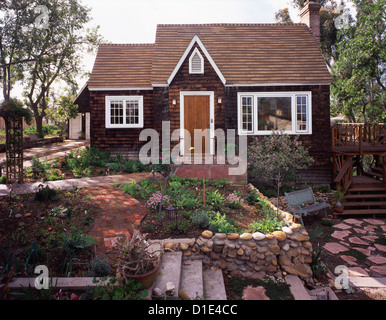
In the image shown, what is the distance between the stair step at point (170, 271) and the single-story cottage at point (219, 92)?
7.33 meters

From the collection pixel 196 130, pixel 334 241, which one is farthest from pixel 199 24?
pixel 334 241

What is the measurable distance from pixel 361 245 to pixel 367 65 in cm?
1187

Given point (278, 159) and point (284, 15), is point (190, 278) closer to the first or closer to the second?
point (278, 159)

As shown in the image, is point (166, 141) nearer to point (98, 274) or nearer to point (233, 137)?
point (233, 137)

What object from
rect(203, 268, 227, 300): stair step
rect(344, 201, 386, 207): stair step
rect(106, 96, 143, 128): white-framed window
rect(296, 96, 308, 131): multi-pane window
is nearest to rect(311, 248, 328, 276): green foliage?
rect(203, 268, 227, 300): stair step

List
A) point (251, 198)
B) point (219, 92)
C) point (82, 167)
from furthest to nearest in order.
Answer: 1. point (219, 92)
2. point (82, 167)
3. point (251, 198)

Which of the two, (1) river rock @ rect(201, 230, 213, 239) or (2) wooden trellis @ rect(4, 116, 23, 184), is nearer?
(1) river rock @ rect(201, 230, 213, 239)

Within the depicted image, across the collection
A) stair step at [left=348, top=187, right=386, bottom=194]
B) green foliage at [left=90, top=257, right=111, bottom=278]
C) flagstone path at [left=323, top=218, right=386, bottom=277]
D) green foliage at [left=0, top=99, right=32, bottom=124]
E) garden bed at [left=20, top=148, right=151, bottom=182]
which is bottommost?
flagstone path at [left=323, top=218, right=386, bottom=277]

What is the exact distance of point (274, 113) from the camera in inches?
490

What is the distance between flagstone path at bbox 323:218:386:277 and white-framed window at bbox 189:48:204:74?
783 cm

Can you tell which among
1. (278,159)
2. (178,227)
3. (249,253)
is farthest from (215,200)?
(278,159)

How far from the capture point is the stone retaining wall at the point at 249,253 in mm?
5273

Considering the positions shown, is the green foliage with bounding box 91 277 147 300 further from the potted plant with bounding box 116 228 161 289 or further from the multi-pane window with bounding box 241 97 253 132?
the multi-pane window with bounding box 241 97 253 132

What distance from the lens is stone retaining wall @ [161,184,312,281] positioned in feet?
17.3
